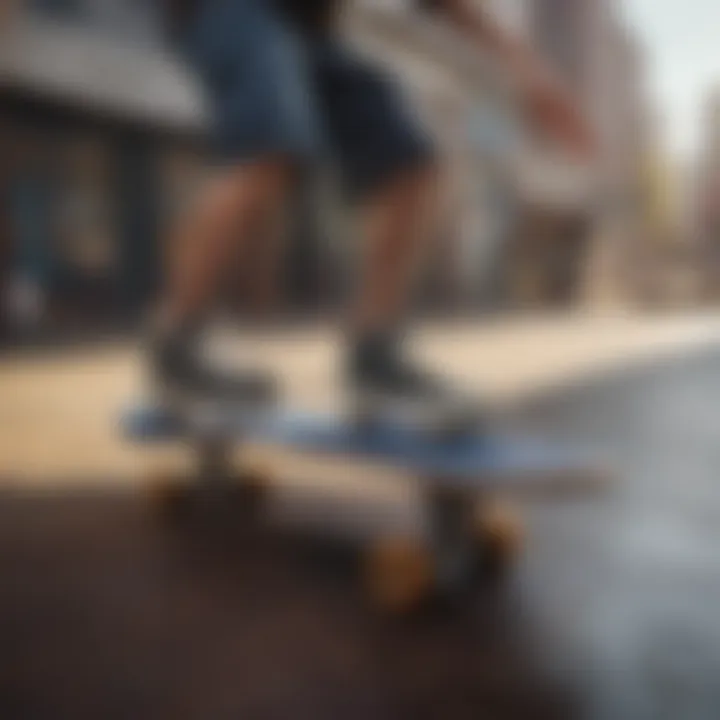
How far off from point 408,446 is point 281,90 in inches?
11.4

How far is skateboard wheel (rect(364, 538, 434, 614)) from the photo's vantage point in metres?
0.75

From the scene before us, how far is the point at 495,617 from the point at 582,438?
153 millimetres

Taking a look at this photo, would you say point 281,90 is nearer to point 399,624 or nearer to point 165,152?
point 165,152

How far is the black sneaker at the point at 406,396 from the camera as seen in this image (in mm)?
722

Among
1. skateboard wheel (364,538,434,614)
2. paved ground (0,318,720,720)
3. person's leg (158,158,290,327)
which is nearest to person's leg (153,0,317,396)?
person's leg (158,158,290,327)

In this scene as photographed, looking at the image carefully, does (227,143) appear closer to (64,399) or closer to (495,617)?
(64,399)

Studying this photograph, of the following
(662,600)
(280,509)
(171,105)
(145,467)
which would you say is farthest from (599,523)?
(171,105)

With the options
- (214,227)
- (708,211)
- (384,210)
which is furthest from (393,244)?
(708,211)

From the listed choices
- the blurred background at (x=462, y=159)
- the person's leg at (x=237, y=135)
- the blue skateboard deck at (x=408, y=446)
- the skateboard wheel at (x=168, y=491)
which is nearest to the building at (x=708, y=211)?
the blurred background at (x=462, y=159)

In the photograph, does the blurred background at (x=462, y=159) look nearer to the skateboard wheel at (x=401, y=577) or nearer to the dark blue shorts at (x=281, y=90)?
the dark blue shorts at (x=281, y=90)

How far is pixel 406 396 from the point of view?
77 centimetres

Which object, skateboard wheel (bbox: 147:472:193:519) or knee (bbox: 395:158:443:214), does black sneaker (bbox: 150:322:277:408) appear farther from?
knee (bbox: 395:158:443:214)

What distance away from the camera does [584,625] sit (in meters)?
0.73

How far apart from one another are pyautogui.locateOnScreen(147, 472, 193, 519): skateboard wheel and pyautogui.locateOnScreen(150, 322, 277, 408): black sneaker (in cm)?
8
